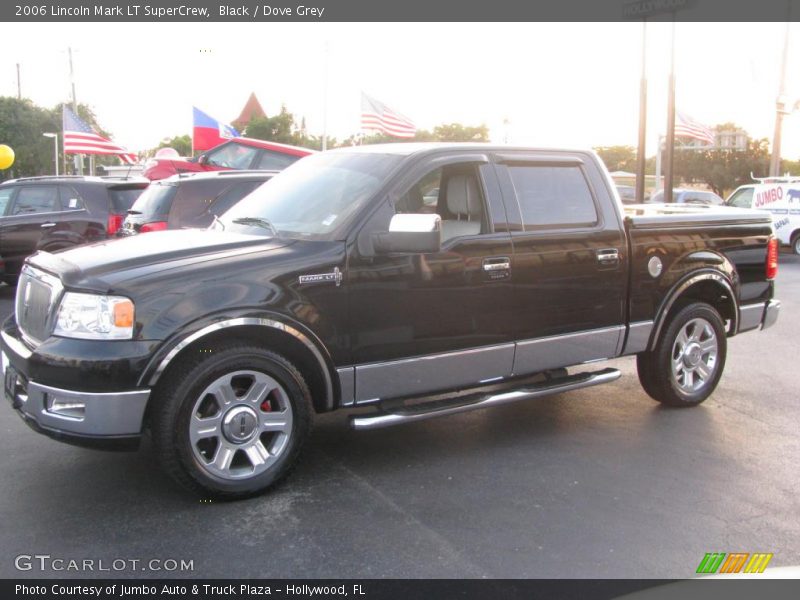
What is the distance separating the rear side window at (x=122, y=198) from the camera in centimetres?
1199

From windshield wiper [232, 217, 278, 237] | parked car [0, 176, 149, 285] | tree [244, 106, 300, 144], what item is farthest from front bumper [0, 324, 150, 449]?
tree [244, 106, 300, 144]

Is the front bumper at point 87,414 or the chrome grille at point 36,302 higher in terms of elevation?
the chrome grille at point 36,302

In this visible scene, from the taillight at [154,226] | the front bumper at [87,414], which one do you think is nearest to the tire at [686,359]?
the front bumper at [87,414]

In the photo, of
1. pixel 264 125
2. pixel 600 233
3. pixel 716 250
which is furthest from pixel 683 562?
pixel 264 125

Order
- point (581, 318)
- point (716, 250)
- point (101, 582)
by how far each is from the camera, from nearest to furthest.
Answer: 1. point (101, 582)
2. point (581, 318)
3. point (716, 250)

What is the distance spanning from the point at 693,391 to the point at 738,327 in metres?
0.71

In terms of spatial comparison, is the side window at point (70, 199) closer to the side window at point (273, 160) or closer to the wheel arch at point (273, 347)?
the side window at point (273, 160)

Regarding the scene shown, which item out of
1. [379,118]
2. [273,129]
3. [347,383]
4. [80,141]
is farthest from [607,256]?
[273,129]

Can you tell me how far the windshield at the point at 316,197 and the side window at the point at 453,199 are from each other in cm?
27

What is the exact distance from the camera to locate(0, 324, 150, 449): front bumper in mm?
3936

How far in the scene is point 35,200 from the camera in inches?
469

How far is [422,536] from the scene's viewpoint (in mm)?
3895

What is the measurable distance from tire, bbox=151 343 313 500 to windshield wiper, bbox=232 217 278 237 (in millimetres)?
898

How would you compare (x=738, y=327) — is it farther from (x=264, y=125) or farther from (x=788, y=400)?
(x=264, y=125)
